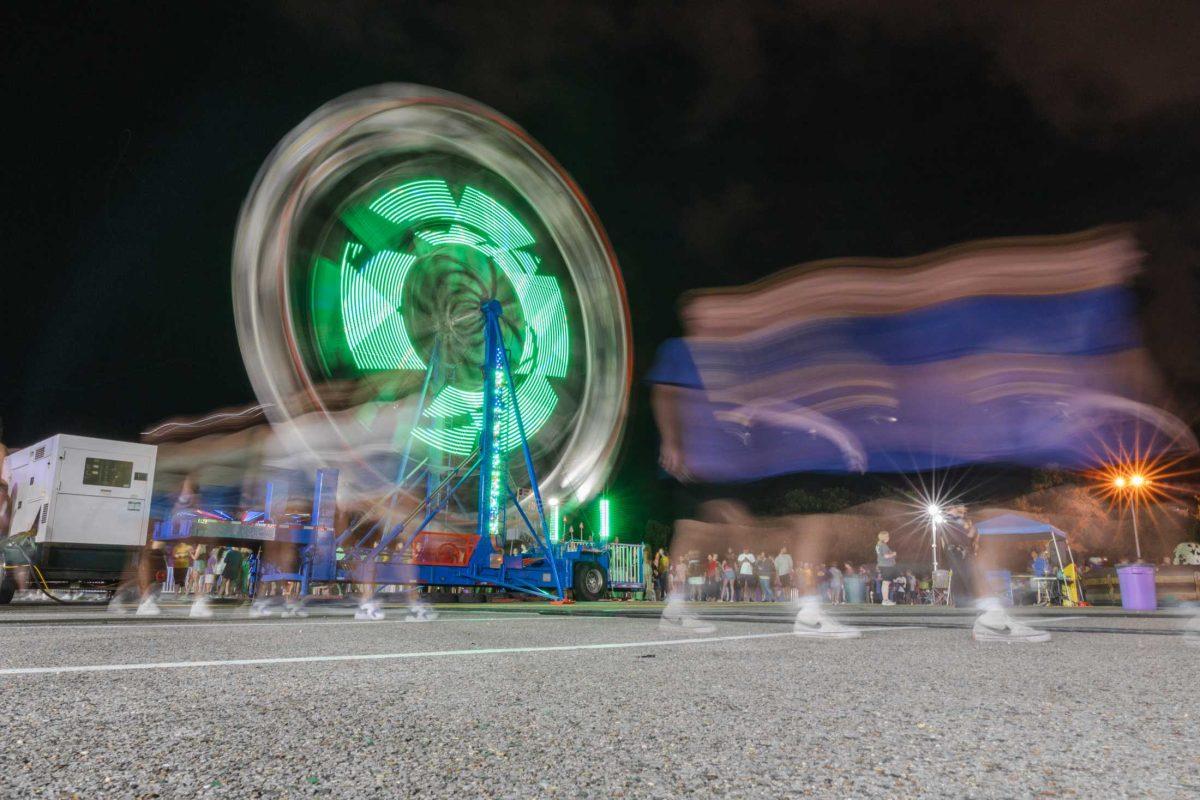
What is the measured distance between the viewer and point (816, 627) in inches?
198

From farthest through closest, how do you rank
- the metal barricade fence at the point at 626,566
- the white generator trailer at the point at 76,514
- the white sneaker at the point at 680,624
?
the metal barricade fence at the point at 626,566, the white generator trailer at the point at 76,514, the white sneaker at the point at 680,624

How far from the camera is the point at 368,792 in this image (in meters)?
1.26

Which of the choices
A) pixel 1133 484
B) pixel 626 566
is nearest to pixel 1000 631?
pixel 626 566

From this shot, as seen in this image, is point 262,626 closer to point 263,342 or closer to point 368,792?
point 368,792

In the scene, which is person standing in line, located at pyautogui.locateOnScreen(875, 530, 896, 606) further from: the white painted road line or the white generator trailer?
the white generator trailer

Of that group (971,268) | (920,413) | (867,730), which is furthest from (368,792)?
(920,413)

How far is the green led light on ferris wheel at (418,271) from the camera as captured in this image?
16500mm

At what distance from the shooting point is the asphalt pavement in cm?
132

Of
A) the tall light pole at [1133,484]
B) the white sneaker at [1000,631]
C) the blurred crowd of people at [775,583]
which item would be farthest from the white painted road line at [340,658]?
the tall light pole at [1133,484]

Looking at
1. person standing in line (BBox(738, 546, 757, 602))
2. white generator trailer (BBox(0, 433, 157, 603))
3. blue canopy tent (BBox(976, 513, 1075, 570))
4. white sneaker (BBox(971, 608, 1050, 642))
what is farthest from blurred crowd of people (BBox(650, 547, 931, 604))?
white sneaker (BBox(971, 608, 1050, 642))

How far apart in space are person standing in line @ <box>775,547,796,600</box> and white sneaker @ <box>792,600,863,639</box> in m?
11.8

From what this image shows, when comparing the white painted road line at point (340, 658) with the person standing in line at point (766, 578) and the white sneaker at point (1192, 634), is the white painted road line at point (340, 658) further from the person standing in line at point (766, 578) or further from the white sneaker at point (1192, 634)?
the person standing in line at point (766, 578)

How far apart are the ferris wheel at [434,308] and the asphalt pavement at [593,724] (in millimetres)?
12519

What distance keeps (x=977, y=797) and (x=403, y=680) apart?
76.6 inches
